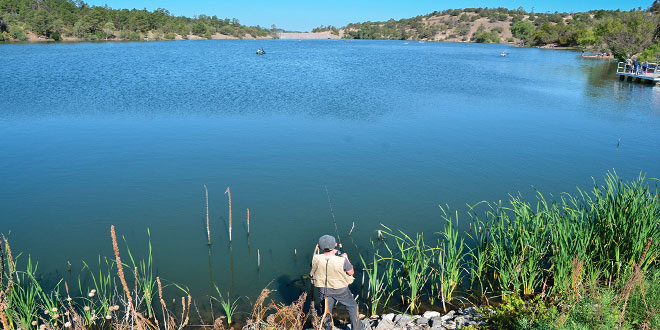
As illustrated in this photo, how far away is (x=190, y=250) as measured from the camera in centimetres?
983

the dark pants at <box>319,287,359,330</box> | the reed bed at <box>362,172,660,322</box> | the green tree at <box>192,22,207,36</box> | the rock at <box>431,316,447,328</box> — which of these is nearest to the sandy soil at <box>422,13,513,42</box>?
the green tree at <box>192,22,207,36</box>

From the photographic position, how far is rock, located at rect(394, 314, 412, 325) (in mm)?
7105

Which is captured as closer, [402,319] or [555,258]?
[402,319]

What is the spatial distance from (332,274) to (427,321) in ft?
6.36

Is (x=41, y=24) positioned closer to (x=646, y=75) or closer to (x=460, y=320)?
(x=646, y=75)

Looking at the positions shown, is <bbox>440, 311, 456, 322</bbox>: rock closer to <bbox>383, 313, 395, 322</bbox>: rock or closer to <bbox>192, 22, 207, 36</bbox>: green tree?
<bbox>383, 313, 395, 322</bbox>: rock

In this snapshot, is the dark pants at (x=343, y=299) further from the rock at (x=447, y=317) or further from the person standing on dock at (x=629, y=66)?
the person standing on dock at (x=629, y=66)

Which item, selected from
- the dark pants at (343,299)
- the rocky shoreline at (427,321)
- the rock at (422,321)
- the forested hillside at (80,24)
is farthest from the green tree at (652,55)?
the forested hillside at (80,24)

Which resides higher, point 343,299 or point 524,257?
point 524,257

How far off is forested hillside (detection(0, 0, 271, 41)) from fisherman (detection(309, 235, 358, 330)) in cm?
9962

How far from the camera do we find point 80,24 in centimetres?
10638

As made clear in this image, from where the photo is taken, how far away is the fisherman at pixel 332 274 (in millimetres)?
6227

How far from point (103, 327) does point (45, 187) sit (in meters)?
7.87

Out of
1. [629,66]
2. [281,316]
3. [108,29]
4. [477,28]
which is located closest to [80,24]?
[108,29]
